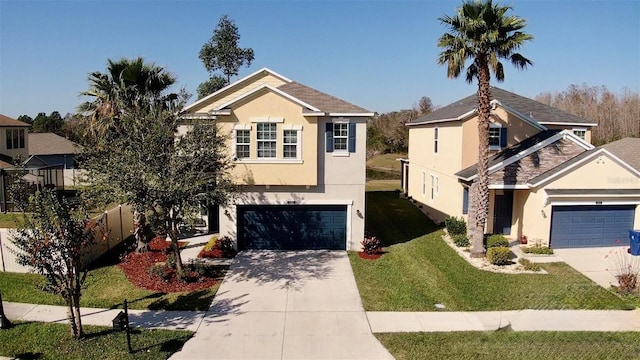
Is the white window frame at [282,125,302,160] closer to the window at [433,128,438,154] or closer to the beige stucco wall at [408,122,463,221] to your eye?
the beige stucco wall at [408,122,463,221]

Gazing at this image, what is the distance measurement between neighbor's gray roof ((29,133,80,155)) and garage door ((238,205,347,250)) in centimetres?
3033

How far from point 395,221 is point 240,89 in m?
11.0

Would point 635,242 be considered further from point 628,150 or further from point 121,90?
point 121,90

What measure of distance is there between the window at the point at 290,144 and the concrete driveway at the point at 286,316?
4.29 meters

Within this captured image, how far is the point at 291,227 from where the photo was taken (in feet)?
61.5

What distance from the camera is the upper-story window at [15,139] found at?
101 feet

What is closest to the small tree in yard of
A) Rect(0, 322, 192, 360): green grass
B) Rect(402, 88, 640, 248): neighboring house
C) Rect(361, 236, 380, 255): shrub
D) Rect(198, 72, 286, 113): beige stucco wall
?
Rect(0, 322, 192, 360): green grass


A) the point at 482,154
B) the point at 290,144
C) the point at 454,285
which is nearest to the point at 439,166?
the point at 482,154

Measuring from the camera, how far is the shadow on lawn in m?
21.3

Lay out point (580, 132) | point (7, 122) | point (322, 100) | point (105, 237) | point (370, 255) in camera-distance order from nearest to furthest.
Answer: point (105, 237) < point (370, 255) < point (322, 100) < point (580, 132) < point (7, 122)

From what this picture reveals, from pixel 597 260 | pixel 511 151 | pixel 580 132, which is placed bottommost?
pixel 597 260

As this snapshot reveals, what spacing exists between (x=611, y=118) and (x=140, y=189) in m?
67.1

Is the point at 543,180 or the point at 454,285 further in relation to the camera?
the point at 543,180

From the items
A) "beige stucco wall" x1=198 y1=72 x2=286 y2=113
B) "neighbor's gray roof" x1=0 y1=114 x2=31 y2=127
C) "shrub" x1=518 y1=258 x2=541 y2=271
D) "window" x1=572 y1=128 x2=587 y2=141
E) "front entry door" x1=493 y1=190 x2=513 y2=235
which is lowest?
"shrub" x1=518 y1=258 x2=541 y2=271
